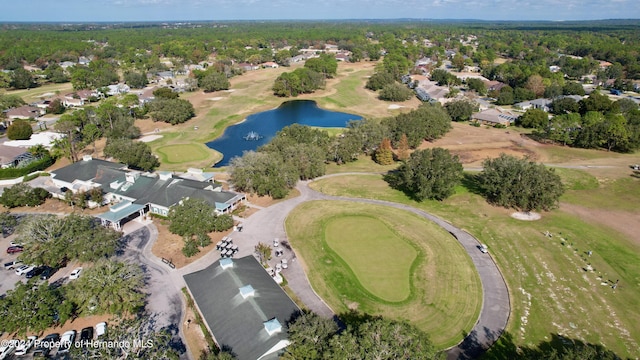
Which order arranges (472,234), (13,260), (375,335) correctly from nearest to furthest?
(375,335) < (13,260) < (472,234)

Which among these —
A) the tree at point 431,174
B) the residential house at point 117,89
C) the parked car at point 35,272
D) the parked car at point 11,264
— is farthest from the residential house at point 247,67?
the parked car at point 35,272

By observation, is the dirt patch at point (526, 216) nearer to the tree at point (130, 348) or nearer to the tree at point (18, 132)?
the tree at point (130, 348)

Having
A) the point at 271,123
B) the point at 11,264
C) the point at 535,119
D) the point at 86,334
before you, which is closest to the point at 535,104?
the point at 535,119

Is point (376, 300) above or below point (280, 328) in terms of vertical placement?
below

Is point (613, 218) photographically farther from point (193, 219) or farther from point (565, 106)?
point (565, 106)

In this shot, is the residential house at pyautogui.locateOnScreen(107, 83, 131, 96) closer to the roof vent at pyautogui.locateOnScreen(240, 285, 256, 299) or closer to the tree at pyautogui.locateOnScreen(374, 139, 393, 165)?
the tree at pyautogui.locateOnScreen(374, 139, 393, 165)

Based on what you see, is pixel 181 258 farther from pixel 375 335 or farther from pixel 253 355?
pixel 375 335

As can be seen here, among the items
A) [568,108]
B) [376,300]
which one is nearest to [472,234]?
[376,300]
